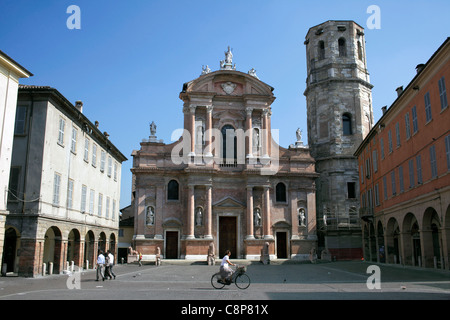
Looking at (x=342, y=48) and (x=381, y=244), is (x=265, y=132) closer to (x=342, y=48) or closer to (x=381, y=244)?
(x=342, y=48)

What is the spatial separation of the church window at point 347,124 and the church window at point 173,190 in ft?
59.1

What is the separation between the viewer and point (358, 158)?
40.1m

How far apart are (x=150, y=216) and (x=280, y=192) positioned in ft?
39.9

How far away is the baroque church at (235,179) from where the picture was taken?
1511 inches

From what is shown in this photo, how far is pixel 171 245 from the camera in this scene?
38.5m

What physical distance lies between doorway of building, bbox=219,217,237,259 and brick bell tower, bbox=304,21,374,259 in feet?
28.9

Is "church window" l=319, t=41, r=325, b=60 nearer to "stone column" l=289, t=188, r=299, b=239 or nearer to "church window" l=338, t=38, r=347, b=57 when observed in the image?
"church window" l=338, t=38, r=347, b=57

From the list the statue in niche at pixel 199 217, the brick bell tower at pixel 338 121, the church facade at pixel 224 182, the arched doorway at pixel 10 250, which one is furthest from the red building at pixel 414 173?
the arched doorway at pixel 10 250

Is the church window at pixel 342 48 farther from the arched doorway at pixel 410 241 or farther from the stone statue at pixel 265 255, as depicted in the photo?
the arched doorway at pixel 410 241

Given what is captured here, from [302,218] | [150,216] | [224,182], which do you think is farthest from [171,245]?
[302,218]

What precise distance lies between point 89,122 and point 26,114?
5.90 m

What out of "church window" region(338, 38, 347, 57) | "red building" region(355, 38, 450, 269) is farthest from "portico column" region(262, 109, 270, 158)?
"church window" region(338, 38, 347, 57)

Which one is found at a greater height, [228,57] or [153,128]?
[228,57]
